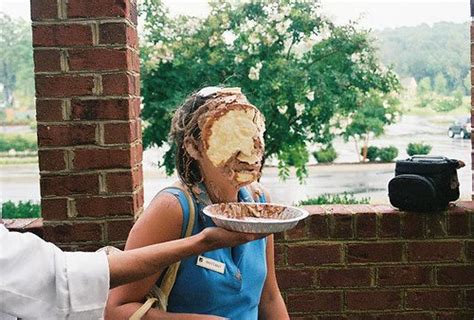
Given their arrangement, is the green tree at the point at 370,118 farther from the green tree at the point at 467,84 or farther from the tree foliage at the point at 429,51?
the green tree at the point at 467,84

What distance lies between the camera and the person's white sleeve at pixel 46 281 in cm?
101

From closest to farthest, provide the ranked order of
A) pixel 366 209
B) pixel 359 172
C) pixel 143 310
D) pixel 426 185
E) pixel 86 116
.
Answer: pixel 143 310
pixel 86 116
pixel 426 185
pixel 366 209
pixel 359 172

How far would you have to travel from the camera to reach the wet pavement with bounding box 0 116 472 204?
3.03m

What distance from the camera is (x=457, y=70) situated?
3.18 meters

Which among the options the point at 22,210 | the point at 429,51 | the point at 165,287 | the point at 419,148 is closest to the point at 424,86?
the point at 429,51

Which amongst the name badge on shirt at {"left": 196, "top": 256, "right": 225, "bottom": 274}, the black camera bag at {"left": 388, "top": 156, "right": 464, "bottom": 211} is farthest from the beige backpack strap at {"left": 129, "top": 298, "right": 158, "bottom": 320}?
the black camera bag at {"left": 388, "top": 156, "right": 464, "bottom": 211}

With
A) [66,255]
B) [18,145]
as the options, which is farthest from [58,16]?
[66,255]

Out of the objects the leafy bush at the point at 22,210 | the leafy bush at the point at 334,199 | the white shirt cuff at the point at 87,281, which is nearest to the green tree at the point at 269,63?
the leafy bush at the point at 334,199

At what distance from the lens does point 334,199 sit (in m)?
3.13

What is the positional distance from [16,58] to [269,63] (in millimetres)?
1168

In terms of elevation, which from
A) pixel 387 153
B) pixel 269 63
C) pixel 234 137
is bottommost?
pixel 387 153

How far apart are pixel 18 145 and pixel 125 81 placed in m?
0.80

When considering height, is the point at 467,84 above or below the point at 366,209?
above

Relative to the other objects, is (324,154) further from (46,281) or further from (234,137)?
(46,281)
